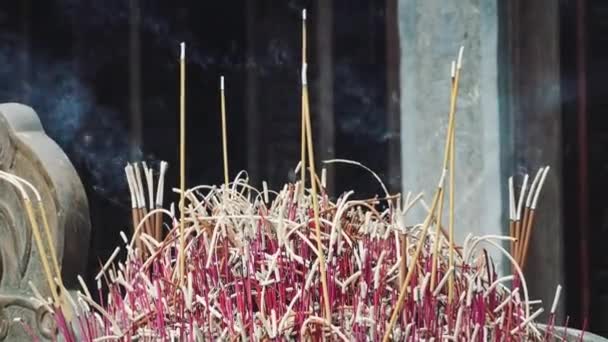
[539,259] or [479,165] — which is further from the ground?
[479,165]

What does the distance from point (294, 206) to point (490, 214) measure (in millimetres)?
1067

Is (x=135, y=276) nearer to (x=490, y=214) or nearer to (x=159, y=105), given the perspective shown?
(x=490, y=214)

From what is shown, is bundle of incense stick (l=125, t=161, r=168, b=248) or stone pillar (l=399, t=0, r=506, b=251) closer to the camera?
bundle of incense stick (l=125, t=161, r=168, b=248)

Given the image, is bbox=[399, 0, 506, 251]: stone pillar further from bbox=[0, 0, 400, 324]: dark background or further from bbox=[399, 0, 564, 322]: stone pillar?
bbox=[0, 0, 400, 324]: dark background

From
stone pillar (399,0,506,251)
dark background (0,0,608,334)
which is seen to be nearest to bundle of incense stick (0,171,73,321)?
stone pillar (399,0,506,251)

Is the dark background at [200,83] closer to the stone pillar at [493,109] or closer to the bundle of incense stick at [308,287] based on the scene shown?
the stone pillar at [493,109]

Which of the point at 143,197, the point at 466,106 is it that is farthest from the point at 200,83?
the point at 143,197

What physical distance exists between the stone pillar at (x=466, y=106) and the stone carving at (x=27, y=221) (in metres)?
0.78

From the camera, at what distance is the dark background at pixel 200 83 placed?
2.65 m

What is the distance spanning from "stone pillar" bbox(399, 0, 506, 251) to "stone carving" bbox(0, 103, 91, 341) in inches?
30.8

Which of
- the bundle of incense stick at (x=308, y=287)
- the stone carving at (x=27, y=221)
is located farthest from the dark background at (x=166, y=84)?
the bundle of incense stick at (x=308, y=287)

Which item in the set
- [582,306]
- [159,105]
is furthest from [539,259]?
[159,105]

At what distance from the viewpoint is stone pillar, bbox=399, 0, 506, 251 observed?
2318 millimetres

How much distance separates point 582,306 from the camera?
7.85 feet
